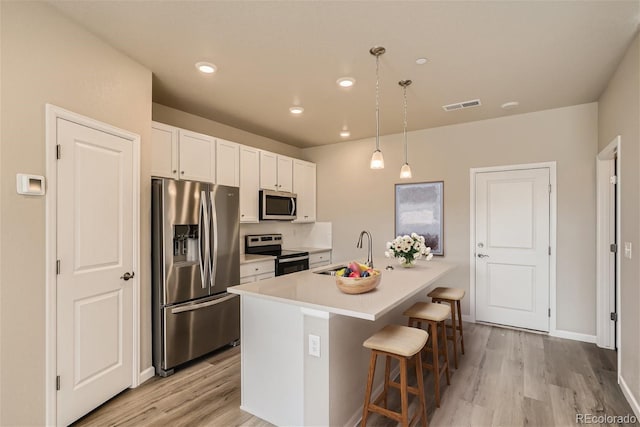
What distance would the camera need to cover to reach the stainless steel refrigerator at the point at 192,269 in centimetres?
285

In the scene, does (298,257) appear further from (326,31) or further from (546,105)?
(546,105)

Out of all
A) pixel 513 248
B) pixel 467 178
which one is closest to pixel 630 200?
pixel 513 248

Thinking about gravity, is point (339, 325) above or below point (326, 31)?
below

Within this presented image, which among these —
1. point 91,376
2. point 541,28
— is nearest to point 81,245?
point 91,376

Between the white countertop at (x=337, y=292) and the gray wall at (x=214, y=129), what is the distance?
2407 millimetres

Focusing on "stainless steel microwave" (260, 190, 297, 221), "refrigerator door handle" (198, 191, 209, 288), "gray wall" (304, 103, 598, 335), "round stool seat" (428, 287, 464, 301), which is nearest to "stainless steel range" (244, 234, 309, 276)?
"stainless steel microwave" (260, 190, 297, 221)

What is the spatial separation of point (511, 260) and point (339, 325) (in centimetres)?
311

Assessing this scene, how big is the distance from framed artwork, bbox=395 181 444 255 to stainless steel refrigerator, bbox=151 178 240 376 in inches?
97.5

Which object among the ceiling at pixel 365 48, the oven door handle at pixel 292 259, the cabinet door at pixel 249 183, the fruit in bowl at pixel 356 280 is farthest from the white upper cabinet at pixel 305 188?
the fruit in bowl at pixel 356 280

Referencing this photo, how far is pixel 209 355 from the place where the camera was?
333 cm

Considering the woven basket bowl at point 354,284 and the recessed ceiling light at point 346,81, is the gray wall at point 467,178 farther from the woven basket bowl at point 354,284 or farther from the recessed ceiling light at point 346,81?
the woven basket bowl at point 354,284

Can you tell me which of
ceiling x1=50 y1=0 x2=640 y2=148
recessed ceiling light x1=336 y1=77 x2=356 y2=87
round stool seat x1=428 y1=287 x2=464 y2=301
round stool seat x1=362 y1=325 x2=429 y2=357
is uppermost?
ceiling x1=50 y1=0 x2=640 y2=148

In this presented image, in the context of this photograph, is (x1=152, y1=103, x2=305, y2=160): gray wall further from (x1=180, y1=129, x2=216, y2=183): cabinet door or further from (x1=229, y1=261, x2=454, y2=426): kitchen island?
(x1=229, y1=261, x2=454, y2=426): kitchen island

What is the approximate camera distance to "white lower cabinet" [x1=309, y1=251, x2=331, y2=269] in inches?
201
